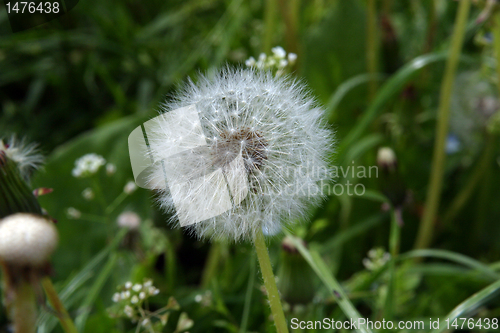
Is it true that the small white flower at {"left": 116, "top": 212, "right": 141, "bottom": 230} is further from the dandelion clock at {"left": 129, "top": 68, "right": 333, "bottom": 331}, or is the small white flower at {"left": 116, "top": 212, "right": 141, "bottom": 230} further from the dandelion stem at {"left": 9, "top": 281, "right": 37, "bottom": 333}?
the dandelion stem at {"left": 9, "top": 281, "right": 37, "bottom": 333}

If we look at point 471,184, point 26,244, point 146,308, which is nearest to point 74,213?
point 146,308

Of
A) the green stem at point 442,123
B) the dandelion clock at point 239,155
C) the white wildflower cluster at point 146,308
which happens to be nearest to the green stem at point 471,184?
the green stem at point 442,123

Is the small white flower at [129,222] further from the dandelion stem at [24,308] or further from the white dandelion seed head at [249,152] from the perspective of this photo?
the dandelion stem at [24,308]

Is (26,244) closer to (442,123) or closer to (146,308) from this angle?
(146,308)

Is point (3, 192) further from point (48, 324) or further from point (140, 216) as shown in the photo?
point (140, 216)

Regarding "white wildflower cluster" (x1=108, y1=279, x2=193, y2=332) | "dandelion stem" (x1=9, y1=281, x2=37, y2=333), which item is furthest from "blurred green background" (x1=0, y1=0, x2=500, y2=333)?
"dandelion stem" (x1=9, y1=281, x2=37, y2=333)
